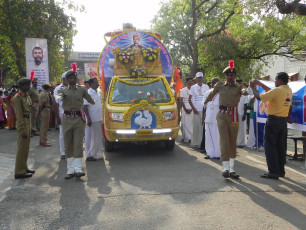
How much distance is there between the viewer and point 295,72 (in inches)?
969

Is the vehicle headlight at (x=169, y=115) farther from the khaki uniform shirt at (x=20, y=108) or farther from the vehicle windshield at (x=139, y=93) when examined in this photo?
the khaki uniform shirt at (x=20, y=108)

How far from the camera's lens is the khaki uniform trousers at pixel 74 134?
6652 millimetres

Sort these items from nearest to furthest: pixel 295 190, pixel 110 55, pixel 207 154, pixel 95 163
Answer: pixel 295 190 < pixel 95 163 < pixel 207 154 < pixel 110 55

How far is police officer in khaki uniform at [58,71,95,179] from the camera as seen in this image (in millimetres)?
6625

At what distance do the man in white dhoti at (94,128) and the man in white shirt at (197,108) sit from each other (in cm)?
293

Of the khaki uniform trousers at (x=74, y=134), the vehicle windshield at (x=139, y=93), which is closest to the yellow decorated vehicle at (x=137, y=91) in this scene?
the vehicle windshield at (x=139, y=93)

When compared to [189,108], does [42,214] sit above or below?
below

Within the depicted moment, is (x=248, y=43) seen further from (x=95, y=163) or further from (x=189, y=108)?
(x=95, y=163)

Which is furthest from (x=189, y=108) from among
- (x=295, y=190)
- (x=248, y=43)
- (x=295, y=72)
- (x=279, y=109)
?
(x=295, y=72)

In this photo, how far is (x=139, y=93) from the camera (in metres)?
9.00

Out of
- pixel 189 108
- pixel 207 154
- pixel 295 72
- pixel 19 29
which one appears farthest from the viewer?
pixel 295 72

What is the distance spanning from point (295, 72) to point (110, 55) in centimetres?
1807

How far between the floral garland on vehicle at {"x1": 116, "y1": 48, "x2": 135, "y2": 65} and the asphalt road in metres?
2.93

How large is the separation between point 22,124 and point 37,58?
8956 mm
